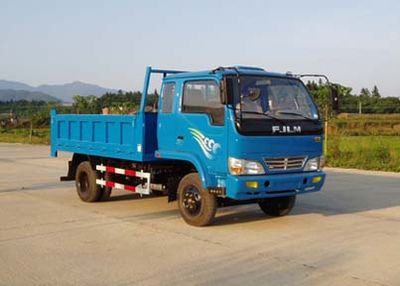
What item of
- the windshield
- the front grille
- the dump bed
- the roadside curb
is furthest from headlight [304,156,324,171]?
the roadside curb

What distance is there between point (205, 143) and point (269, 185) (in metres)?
1.07

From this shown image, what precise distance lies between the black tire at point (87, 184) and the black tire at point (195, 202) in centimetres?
257

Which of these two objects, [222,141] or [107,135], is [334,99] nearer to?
[222,141]

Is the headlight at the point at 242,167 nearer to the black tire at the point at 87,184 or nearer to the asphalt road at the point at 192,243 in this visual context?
the asphalt road at the point at 192,243

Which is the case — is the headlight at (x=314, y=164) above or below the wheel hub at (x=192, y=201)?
above

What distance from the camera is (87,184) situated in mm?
11047

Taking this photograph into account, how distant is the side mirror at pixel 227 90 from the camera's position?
25.3 ft

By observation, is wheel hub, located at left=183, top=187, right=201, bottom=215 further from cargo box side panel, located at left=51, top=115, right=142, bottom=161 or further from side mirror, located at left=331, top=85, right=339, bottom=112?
side mirror, located at left=331, top=85, right=339, bottom=112

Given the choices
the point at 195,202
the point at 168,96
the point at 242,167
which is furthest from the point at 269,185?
the point at 168,96

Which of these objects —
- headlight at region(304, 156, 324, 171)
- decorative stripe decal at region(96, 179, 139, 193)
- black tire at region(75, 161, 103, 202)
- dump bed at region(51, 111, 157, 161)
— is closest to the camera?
headlight at region(304, 156, 324, 171)

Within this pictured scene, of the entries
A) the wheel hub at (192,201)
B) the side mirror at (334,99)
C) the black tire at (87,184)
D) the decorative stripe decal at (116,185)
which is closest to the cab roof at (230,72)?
the side mirror at (334,99)

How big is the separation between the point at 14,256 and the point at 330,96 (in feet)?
17.1

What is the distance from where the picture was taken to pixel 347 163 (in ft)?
62.4

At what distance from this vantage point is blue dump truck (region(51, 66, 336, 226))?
7891 mm
